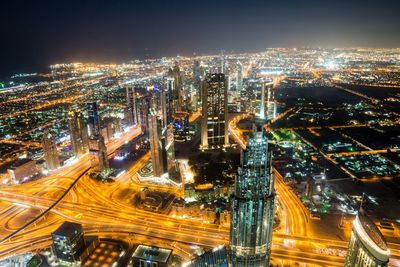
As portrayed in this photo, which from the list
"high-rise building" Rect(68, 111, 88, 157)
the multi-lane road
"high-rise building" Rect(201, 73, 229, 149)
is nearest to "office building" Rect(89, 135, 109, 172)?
the multi-lane road

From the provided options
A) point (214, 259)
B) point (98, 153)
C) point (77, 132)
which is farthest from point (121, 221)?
point (77, 132)

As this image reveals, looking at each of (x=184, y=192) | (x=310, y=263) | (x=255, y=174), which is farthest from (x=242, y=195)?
(x=184, y=192)

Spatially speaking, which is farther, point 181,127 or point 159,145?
point 181,127

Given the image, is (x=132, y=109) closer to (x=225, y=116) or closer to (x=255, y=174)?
(x=225, y=116)

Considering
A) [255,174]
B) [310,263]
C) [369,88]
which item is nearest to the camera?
[255,174]

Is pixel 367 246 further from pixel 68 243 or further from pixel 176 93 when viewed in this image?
pixel 176 93

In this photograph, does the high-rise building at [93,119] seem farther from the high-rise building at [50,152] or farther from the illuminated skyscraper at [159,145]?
the illuminated skyscraper at [159,145]
